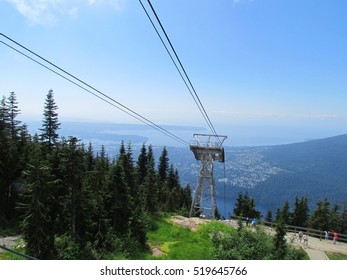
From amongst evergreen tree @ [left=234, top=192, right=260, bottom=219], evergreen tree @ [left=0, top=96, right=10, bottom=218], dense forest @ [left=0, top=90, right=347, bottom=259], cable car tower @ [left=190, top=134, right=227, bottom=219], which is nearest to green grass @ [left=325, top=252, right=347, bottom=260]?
dense forest @ [left=0, top=90, right=347, bottom=259]

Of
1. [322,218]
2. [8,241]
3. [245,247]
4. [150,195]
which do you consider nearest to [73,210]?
[8,241]

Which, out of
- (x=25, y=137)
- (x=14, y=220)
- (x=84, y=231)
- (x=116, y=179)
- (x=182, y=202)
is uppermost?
(x=25, y=137)

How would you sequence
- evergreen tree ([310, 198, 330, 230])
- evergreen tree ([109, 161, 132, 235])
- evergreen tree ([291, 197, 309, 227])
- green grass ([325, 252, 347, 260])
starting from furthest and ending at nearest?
evergreen tree ([291, 197, 309, 227]), evergreen tree ([310, 198, 330, 230]), evergreen tree ([109, 161, 132, 235]), green grass ([325, 252, 347, 260])

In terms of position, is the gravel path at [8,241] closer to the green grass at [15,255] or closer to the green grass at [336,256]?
the green grass at [15,255]

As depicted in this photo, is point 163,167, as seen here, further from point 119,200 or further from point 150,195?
point 119,200

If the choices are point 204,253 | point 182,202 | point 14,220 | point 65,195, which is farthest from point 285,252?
point 182,202

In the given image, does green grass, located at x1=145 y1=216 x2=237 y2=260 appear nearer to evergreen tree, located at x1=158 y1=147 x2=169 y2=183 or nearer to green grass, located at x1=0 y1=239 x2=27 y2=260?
green grass, located at x1=0 y1=239 x2=27 y2=260

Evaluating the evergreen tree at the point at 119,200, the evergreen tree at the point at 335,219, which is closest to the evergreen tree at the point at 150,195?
the evergreen tree at the point at 119,200

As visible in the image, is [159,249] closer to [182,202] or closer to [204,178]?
[204,178]
